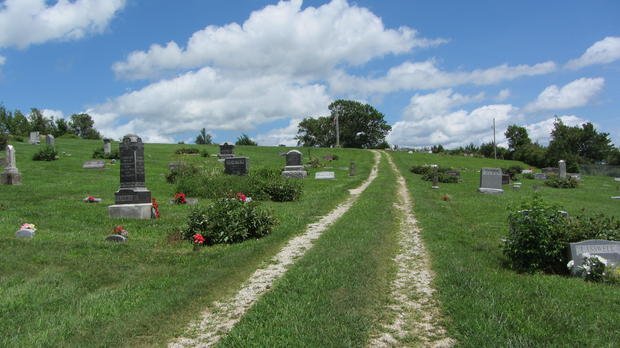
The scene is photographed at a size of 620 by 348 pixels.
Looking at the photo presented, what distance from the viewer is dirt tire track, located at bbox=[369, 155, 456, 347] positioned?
5.24 metres

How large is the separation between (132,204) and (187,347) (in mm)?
9840

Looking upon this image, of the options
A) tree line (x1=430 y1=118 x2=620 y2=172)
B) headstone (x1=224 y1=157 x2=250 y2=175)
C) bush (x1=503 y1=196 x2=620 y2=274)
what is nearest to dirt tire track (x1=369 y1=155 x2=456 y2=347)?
bush (x1=503 y1=196 x2=620 y2=274)

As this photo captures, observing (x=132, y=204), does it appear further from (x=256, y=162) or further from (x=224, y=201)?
(x=256, y=162)

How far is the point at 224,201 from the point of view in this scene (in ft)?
38.9

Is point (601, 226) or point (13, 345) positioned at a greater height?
point (601, 226)

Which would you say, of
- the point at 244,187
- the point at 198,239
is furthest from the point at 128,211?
the point at 244,187

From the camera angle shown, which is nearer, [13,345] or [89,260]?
[13,345]

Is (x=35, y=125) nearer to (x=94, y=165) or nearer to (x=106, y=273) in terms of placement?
(x=94, y=165)

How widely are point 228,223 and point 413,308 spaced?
5.89 m

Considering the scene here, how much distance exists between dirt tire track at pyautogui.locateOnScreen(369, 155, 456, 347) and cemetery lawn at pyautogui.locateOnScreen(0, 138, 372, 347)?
0.81m

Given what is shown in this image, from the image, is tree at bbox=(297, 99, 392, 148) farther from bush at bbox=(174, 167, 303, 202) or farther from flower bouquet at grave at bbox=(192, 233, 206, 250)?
flower bouquet at grave at bbox=(192, 233, 206, 250)

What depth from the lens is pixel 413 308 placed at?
6.23 meters

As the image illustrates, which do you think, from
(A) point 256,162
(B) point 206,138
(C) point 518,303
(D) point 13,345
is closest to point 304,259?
(C) point 518,303

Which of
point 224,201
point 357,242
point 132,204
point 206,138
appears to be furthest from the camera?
point 206,138
